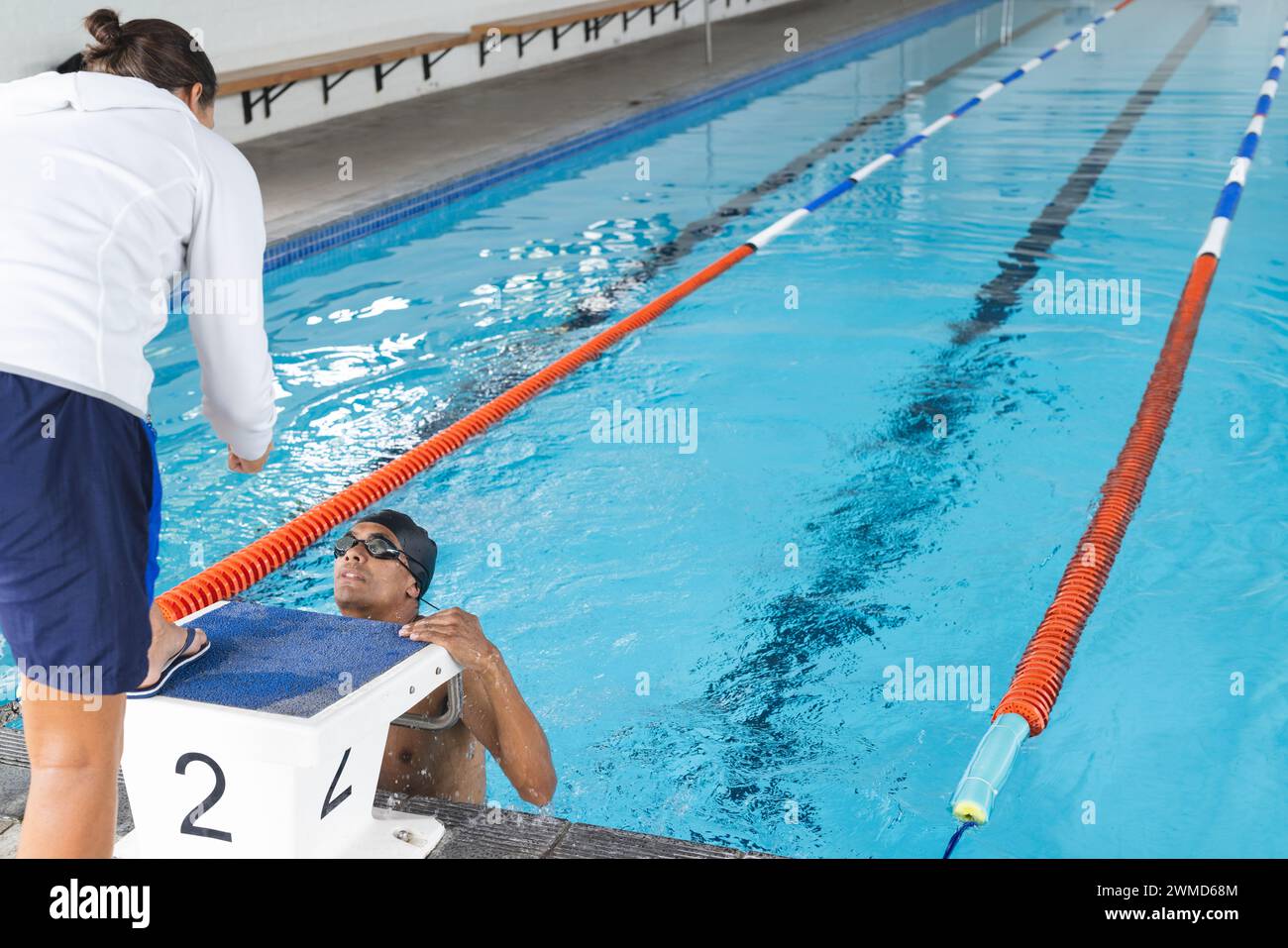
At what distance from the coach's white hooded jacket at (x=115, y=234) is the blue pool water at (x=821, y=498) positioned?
1.70 metres

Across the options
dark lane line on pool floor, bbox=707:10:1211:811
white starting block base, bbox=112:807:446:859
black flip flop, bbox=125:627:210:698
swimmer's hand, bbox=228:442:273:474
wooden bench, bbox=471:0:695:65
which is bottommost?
dark lane line on pool floor, bbox=707:10:1211:811

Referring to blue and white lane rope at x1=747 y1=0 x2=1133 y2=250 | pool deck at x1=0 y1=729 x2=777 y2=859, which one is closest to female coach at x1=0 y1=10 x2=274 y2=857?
pool deck at x1=0 y1=729 x2=777 y2=859

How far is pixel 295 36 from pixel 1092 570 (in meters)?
8.49

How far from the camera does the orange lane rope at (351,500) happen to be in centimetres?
343

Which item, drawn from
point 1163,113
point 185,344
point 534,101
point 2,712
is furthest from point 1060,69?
point 2,712

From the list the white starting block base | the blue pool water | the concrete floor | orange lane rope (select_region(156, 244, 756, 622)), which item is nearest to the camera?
the white starting block base

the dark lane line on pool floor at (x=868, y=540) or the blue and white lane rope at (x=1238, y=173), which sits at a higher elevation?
the blue and white lane rope at (x=1238, y=173)

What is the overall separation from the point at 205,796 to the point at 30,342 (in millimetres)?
643

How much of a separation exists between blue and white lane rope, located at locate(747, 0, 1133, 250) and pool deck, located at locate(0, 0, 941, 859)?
218 centimetres

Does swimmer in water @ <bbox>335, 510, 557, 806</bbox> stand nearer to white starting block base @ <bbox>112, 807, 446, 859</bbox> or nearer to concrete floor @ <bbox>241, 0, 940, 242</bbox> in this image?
white starting block base @ <bbox>112, 807, 446, 859</bbox>

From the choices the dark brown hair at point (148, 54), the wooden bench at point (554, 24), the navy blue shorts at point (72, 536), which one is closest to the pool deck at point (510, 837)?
the navy blue shorts at point (72, 536)

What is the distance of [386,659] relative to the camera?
5.86 feet

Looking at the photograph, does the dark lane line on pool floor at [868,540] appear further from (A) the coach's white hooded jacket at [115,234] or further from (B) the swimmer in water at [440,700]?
(A) the coach's white hooded jacket at [115,234]

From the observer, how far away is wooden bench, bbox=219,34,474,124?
8648 mm
